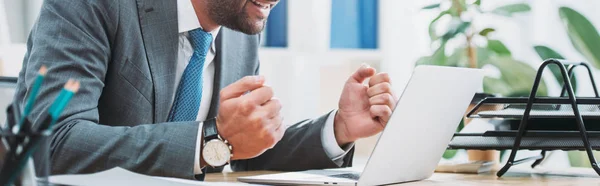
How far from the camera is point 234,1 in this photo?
5.39 ft

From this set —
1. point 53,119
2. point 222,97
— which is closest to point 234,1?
point 222,97

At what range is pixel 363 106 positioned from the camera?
4.88 feet

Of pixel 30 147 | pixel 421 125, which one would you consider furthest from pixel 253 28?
pixel 30 147

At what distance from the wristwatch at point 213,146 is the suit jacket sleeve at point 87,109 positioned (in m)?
0.02

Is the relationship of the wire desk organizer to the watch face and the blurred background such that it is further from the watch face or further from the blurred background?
the blurred background

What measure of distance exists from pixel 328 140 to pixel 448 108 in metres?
0.37

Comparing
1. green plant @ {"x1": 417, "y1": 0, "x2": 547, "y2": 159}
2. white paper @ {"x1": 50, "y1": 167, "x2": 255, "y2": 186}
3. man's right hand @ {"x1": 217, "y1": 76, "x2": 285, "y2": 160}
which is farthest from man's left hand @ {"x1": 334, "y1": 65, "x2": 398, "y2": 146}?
green plant @ {"x1": 417, "y1": 0, "x2": 547, "y2": 159}

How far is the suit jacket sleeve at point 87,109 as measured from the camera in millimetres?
1167

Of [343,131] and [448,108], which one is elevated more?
[448,108]

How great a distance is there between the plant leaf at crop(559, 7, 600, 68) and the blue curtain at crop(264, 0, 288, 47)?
103cm

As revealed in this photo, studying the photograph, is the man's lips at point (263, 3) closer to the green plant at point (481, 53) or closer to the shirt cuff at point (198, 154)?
the shirt cuff at point (198, 154)

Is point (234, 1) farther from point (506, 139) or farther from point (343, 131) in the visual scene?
point (506, 139)

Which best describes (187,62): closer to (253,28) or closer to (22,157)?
(253,28)

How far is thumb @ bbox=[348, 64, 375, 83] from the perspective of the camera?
1.39m
